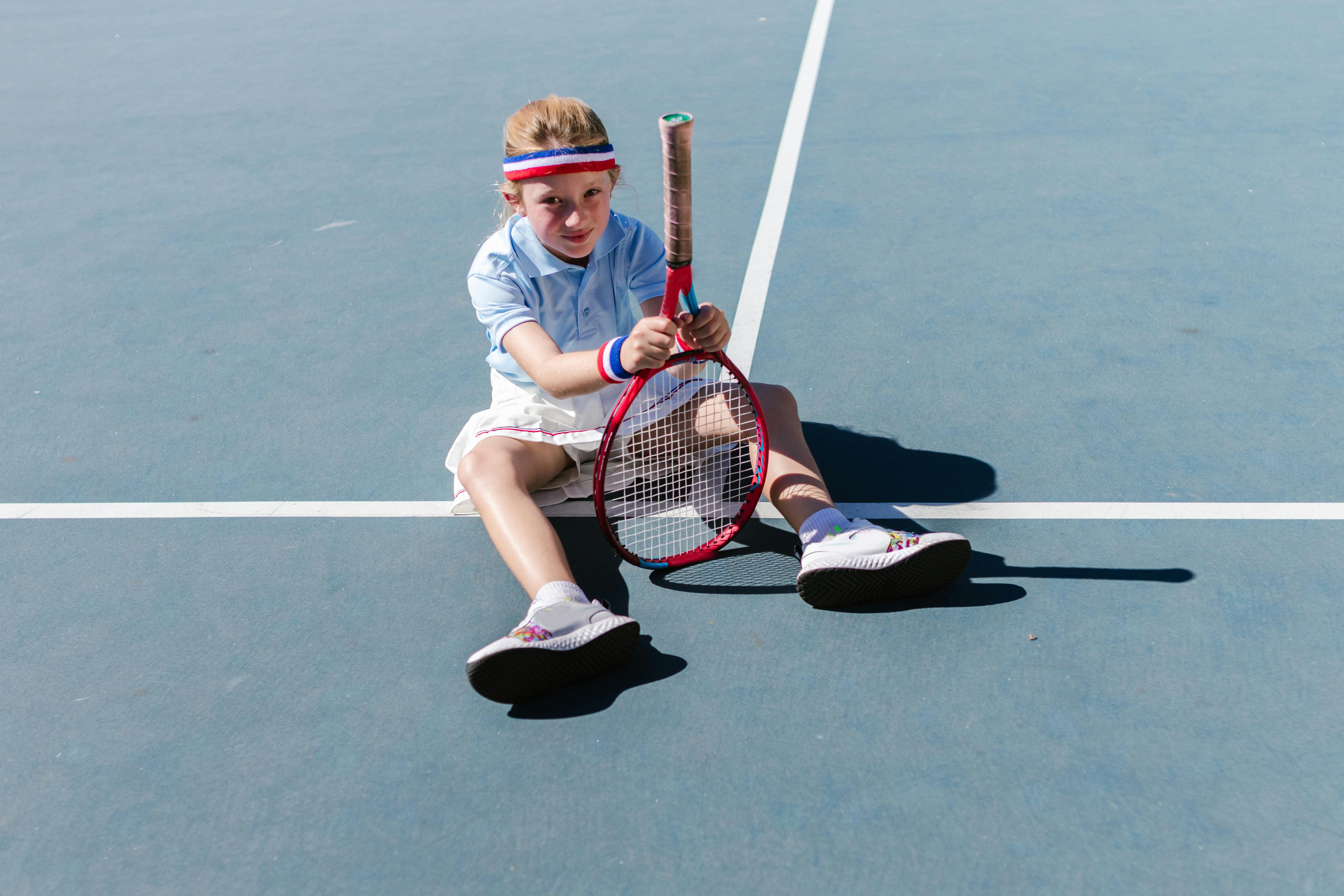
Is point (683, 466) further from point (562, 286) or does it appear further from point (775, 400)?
point (562, 286)

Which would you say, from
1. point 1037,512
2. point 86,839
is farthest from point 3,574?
point 1037,512

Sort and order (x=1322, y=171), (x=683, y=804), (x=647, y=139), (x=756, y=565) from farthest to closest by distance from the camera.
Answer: (x=647, y=139)
(x=1322, y=171)
(x=756, y=565)
(x=683, y=804)

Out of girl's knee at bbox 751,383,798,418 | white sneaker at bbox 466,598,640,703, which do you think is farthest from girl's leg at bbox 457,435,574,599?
girl's knee at bbox 751,383,798,418

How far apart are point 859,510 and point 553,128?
50.5 inches

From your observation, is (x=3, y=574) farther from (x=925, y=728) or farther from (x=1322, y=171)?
(x=1322, y=171)

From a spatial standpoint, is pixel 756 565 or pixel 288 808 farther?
pixel 756 565

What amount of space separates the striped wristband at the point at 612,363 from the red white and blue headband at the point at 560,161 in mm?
460

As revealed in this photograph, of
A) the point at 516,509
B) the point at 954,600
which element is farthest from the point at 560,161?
the point at 954,600

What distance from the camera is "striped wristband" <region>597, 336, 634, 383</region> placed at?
2.60 meters

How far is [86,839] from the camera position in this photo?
7.57 ft

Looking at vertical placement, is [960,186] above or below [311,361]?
above

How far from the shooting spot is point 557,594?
2.65 metres

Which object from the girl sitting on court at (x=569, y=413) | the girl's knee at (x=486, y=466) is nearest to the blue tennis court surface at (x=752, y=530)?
the girl sitting on court at (x=569, y=413)

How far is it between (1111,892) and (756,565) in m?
1.20
